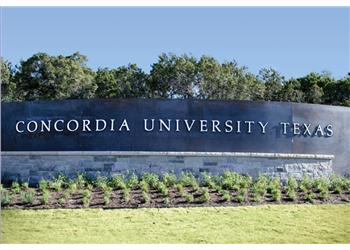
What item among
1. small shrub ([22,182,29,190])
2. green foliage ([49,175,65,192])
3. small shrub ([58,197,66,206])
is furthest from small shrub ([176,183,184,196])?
small shrub ([22,182,29,190])

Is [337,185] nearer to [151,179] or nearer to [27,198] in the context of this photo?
[151,179]

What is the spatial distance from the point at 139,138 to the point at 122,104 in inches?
39.6

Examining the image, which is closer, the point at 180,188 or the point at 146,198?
the point at 146,198

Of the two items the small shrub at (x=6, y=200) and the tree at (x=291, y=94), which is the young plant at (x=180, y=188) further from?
the tree at (x=291, y=94)

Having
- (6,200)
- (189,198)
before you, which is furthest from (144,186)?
(6,200)

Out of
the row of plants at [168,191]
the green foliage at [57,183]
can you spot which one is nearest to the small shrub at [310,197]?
the row of plants at [168,191]

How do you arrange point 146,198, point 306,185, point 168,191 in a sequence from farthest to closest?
point 306,185 < point 168,191 < point 146,198

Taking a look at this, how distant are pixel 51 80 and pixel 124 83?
4.99 metres

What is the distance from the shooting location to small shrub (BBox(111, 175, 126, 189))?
45.9ft

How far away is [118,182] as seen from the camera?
14227 millimetres

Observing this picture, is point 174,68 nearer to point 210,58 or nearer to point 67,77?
point 210,58

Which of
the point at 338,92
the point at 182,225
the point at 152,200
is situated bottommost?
the point at 182,225

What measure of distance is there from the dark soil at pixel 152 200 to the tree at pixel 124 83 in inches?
1096
